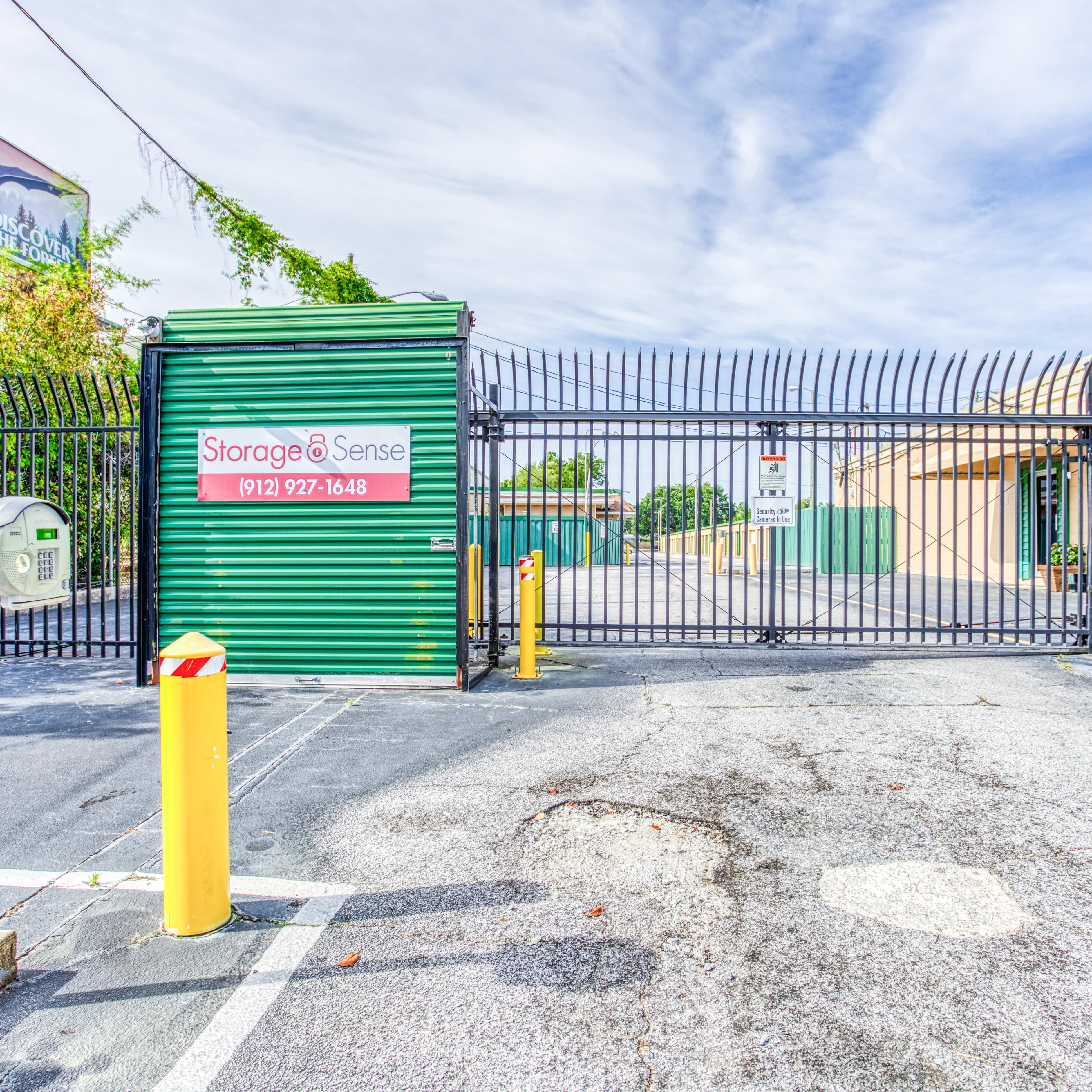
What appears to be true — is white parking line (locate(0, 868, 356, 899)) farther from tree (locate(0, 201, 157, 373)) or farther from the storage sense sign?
tree (locate(0, 201, 157, 373))

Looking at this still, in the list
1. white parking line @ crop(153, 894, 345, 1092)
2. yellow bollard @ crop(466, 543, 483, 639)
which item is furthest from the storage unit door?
white parking line @ crop(153, 894, 345, 1092)

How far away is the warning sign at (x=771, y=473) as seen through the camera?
825 centimetres

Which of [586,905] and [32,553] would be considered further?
[32,553]

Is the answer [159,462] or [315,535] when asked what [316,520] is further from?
[159,462]

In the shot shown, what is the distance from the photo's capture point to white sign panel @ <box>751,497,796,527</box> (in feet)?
26.7

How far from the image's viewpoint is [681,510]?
9094 mm

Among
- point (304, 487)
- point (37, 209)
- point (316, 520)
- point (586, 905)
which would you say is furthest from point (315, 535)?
point (37, 209)

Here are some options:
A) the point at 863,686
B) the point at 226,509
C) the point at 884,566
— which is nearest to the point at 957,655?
the point at 863,686

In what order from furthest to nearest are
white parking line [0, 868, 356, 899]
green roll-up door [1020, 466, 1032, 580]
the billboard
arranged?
the billboard → green roll-up door [1020, 466, 1032, 580] → white parking line [0, 868, 356, 899]

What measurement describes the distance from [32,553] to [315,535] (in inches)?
87.8

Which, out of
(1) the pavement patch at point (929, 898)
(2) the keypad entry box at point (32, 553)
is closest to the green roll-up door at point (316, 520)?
(2) the keypad entry box at point (32, 553)

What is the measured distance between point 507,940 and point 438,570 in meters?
4.21

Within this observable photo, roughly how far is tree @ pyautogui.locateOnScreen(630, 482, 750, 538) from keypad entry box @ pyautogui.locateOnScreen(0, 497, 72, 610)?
15.3 feet

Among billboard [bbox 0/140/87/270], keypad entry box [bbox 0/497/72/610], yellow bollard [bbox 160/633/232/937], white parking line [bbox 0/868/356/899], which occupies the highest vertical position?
billboard [bbox 0/140/87/270]
